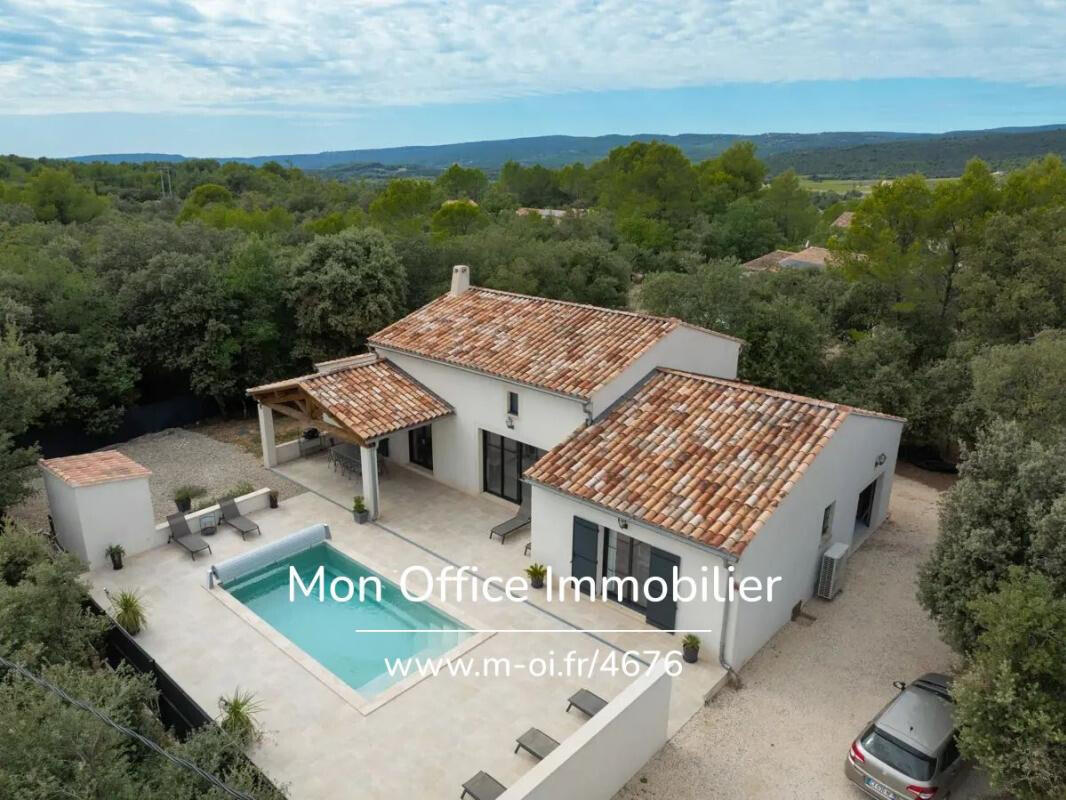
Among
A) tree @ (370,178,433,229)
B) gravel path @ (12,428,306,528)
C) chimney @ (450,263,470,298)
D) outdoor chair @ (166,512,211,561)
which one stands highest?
tree @ (370,178,433,229)

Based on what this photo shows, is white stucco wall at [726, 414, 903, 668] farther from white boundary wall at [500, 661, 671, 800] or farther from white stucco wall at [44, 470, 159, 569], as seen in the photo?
white stucco wall at [44, 470, 159, 569]

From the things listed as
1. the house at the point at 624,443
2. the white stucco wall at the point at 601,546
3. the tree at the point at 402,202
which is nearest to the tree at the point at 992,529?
the house at the point at 624,443

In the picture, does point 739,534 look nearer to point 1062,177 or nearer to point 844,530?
point 844,530

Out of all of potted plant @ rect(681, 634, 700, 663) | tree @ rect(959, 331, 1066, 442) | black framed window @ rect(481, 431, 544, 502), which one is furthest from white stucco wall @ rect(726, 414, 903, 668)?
black framed window @ rect(481, 431, 544, 502)

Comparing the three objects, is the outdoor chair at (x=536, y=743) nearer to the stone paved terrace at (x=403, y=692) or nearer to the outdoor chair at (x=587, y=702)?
the stone paved terrace at (x=403, y=692)

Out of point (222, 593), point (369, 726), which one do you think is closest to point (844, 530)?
point (369, 726)

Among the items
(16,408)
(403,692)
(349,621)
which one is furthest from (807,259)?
(16,408)

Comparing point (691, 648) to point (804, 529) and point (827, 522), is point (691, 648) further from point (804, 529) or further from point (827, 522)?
point (827, 522)
